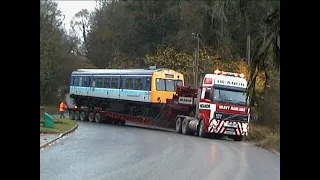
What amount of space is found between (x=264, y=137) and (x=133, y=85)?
410 inches

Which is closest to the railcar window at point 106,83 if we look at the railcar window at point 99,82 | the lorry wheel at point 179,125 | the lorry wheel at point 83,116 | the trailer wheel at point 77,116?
the railcar window at point 99,82

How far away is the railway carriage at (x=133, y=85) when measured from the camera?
3103 cm

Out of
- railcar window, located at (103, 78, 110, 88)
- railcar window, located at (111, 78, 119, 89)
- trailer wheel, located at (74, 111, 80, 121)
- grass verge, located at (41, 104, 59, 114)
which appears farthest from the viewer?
trailer wheel, located at (74, 111, 80, 121)

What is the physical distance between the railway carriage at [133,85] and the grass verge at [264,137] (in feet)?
20.7

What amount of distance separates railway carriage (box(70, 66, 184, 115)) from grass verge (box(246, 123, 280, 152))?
6321 mm

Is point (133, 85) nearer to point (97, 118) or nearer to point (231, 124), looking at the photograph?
point (97, 118)

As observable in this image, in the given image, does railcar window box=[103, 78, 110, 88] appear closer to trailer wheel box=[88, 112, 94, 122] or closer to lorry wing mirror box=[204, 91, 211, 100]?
trailer wheel box=[88, 112, 94, 122]

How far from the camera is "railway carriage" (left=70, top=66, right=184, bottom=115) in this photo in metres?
31.0

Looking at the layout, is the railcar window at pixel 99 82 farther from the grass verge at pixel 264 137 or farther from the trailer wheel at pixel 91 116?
the grass verge at pixel 264 137

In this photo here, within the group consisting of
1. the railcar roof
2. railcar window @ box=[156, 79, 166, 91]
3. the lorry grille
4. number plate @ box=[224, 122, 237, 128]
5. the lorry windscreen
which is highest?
the railcar roof

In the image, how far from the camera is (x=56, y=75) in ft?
111

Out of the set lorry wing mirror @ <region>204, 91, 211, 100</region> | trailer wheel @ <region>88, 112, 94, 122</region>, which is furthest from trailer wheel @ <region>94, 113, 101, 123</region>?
lorry wing mirror @ <region>204, 91, 211, 100</region>
